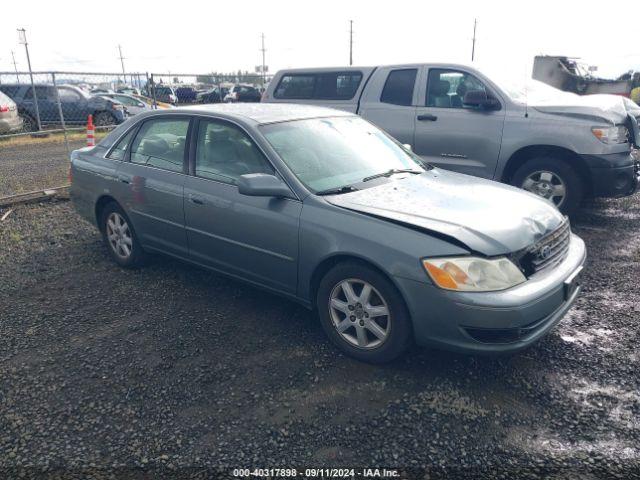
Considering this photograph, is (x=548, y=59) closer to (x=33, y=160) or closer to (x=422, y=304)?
(x=33, y=160)

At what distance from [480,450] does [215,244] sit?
241 cm

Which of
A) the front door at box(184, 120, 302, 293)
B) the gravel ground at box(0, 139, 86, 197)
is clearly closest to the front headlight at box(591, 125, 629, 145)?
the front door at box(184, 120, 302, 293)

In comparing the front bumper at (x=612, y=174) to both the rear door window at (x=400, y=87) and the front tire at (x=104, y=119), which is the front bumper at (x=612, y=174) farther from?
the front tire at (x=104, y=119)

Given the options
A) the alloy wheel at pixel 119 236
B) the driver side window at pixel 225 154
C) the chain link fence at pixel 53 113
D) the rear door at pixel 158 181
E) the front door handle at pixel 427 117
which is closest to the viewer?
the driver side window at pixel 225 154

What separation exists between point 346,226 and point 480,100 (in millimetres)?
3783

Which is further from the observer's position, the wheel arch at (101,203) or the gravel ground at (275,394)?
the wheel arch at (101,203)

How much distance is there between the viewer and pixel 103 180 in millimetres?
4922

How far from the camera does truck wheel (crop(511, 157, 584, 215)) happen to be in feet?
19.4

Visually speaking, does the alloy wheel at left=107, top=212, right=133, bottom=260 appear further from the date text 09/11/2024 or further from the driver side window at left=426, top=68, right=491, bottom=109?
the driver side window at left=426, top=68, right=491, bottom=109

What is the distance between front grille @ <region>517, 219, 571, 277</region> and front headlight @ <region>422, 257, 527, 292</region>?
9.8 inches

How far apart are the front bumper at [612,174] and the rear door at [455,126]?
3.52 ft

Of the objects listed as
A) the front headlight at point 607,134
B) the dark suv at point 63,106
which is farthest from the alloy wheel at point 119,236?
the dark suv at point 63,106

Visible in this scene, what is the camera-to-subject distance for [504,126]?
6.14 meters

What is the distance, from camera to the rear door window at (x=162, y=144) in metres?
4.31
